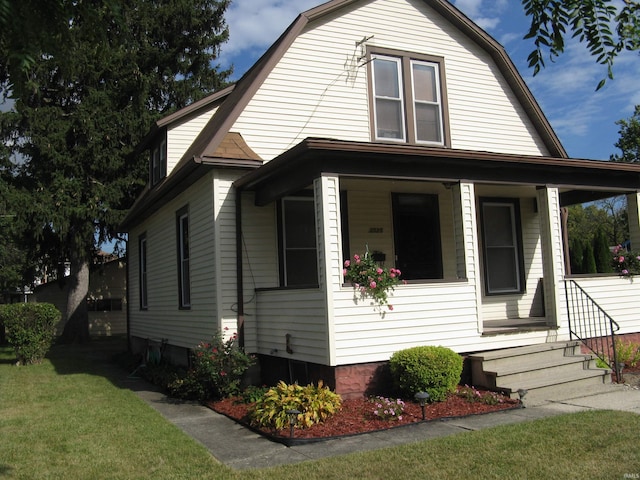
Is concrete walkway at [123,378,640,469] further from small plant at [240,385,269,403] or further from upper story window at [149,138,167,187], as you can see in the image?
upper story window at [149,138,167,187]

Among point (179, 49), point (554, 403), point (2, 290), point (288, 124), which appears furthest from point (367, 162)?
point (2, 290)

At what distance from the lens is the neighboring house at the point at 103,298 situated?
28.8m

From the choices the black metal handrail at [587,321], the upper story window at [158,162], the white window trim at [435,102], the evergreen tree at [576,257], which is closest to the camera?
the black metal handrail at [587,321]

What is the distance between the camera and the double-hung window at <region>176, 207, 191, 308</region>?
1244 cm

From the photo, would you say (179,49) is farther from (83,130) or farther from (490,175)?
(490,175)

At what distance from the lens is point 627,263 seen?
11023mm

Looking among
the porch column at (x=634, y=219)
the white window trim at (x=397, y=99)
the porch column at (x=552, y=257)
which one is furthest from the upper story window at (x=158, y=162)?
the porch column at (x=634, y=219)

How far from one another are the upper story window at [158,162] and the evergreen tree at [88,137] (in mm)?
5858

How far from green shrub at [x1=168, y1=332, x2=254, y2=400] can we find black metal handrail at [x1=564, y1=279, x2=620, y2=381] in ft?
18.3

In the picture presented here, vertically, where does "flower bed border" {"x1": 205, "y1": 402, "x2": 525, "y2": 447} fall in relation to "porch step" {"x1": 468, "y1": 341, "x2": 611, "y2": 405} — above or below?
below

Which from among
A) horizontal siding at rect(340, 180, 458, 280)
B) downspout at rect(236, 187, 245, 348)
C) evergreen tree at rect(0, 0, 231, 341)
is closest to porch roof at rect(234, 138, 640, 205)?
downspout at rect(236, 187, 245, 348)

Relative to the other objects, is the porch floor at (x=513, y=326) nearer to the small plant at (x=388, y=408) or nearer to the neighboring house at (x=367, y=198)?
the neighboring house at (x=367, y=198)

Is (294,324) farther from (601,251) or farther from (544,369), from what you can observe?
(601,251)

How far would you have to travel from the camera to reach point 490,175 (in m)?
9.79
